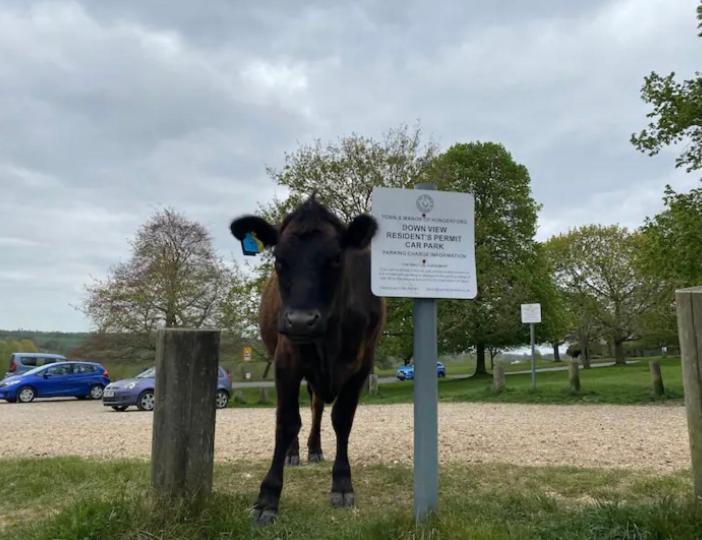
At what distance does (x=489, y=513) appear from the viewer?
4277 millimetres

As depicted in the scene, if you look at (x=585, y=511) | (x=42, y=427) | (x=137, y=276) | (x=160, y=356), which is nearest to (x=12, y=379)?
(x=137, y=276)

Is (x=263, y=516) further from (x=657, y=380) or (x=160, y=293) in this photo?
(x=160, y=293)

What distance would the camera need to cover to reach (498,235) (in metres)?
31.7

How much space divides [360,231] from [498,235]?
28286mm

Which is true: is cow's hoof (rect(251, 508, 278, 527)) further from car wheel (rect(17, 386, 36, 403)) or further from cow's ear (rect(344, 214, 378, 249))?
car wheel (rect(17, 386, 36, 403))

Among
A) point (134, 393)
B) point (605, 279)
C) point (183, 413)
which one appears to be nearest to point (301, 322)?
point (183, 413)

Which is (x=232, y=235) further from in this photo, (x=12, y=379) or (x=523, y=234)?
(x=523, y=234)

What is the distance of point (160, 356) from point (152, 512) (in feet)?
3.60

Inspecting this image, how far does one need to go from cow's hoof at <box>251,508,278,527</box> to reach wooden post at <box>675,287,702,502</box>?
2786 millimetres

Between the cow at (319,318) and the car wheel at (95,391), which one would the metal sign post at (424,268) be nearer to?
the cow at (319,318)

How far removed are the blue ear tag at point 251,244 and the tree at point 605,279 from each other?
42438 mm

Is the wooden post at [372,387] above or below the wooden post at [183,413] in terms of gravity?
below

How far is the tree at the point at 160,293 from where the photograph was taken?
29.1m

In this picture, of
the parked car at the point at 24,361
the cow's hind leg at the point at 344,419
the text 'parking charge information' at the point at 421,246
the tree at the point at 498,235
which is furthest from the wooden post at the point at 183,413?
the parked car at the point at 24,361
